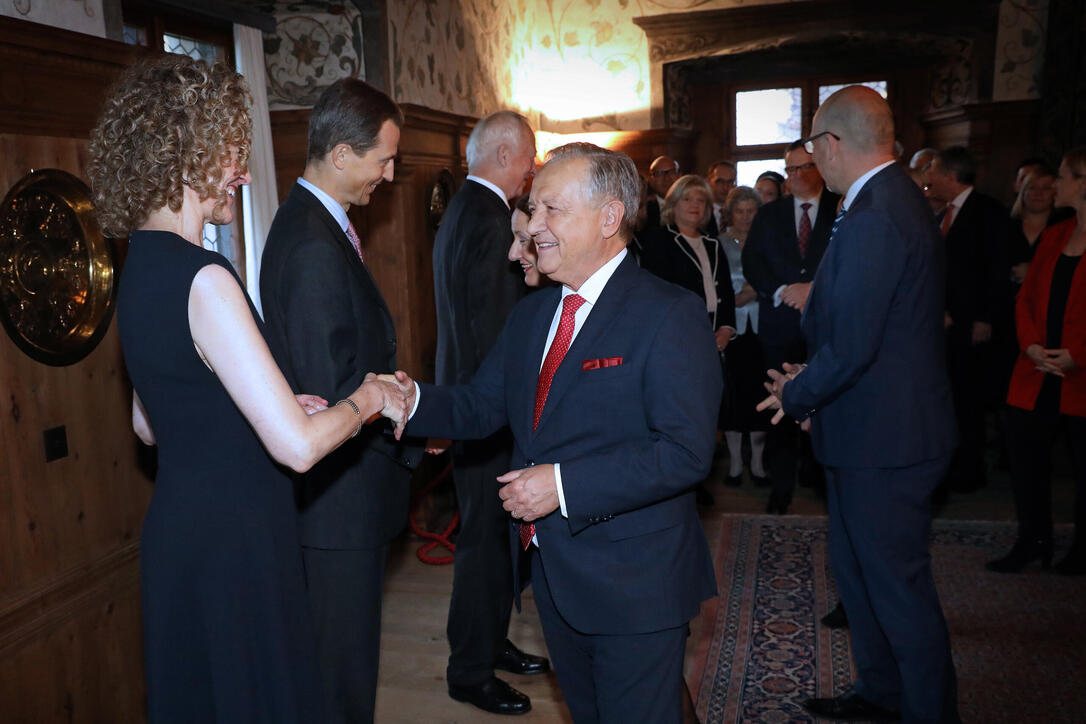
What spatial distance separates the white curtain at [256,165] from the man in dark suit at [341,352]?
2.01 meters

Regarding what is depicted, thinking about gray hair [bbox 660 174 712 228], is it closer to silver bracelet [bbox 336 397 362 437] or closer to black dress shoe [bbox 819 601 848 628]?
black dress shoe [bbox 819 601 848 628]

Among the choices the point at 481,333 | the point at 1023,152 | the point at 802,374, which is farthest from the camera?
the point at 1023,152

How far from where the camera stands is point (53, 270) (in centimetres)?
285

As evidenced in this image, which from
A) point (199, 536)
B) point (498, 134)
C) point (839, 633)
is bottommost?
point (839, 633)

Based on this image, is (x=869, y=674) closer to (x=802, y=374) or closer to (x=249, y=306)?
(x=802, y=374)

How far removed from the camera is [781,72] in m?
9.06

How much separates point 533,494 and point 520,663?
186 cm

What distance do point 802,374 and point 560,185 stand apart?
1.14 meters

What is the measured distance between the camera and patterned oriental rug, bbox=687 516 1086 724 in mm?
3213

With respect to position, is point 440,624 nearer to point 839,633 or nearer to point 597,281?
point 839,633

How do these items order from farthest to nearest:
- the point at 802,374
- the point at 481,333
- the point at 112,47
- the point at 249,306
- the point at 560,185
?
1. the point at 481,333
2. the point at 112,47
3. the point at 802,374
4. the point at 560,185
5. the point at 249,306

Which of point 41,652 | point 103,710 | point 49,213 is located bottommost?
point 103,710

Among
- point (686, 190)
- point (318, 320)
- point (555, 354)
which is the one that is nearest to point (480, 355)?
point (318, 320)

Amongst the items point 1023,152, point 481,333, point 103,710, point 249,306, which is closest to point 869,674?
point 481,333
